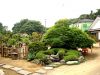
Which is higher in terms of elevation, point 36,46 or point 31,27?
point 31,27

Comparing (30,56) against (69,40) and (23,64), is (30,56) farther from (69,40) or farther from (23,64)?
(69,40)

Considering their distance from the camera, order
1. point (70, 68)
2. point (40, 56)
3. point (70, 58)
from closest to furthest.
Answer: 1. point (70, 68)
2. point (70, 58)
3. point (40, 56)

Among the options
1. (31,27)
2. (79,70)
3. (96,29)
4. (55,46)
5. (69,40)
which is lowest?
(79,70)

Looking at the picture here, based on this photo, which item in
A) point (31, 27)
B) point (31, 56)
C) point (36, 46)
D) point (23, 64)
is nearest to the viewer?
point (23, 64)

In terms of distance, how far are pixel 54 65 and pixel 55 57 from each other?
158cm

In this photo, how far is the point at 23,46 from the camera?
730 inches

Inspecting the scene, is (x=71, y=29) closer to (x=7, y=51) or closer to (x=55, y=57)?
(x=55, y=57)

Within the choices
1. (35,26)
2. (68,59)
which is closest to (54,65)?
(68,59)

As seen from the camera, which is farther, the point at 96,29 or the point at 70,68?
the point at 96,29

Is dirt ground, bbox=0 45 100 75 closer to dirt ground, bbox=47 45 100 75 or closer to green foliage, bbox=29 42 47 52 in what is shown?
dirt ground, bbox=47 45 100 75

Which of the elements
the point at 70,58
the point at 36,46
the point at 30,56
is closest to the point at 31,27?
the point at 36,46

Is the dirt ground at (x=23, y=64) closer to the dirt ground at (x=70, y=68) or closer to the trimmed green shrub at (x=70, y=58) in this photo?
the dirt ground at (x=70, y=68)

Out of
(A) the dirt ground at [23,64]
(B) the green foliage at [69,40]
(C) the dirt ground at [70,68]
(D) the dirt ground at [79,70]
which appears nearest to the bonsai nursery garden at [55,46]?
(B) the green foliage at [69,40]

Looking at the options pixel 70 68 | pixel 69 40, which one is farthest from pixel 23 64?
pixel 69 40
